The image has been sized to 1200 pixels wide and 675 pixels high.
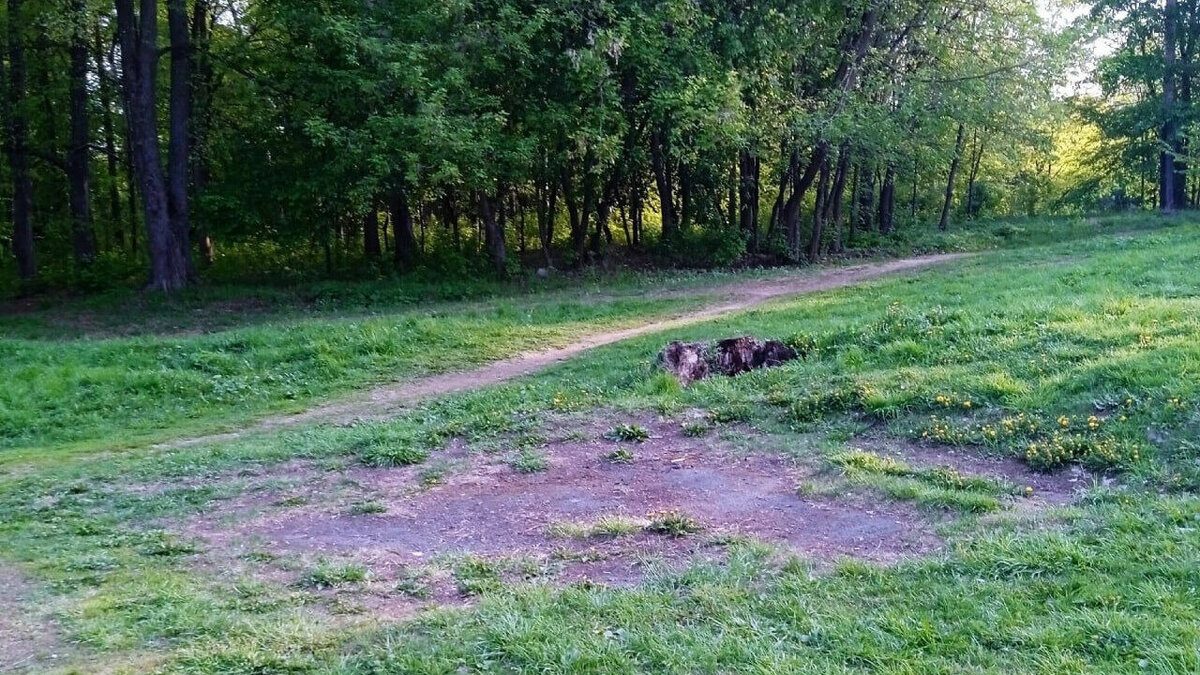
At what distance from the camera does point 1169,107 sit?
2827 centimetres

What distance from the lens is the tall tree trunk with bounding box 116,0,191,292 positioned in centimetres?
1597

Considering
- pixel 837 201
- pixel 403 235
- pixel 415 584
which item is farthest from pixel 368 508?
pixel 837 201

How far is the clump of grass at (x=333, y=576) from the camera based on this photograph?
4.51 meters

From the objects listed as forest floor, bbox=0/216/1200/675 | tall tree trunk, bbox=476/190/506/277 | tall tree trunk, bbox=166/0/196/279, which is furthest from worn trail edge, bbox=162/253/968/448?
tall tree trunk, bbox=166/0/196/279

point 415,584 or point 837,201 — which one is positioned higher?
point 837,201

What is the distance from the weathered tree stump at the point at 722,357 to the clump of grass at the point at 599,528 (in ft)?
11.8

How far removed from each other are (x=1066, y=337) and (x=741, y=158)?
535 inches

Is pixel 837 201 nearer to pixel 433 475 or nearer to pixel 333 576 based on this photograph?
pixel 433 475

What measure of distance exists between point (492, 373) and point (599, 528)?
17.9 ft

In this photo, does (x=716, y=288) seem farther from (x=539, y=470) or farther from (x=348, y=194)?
(x=539, y=470)

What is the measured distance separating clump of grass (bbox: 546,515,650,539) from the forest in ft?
32.3

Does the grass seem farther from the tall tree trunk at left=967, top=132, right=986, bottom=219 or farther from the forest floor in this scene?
the tall tree trunk at left=967, top=132, right=986, bottom=219

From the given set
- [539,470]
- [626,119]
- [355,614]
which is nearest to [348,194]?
[626,119]

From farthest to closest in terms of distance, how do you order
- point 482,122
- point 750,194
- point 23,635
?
point 750,194 → point 482,122 → point 23,635
